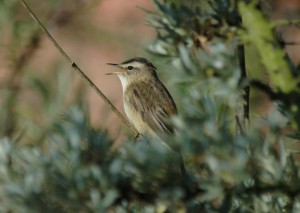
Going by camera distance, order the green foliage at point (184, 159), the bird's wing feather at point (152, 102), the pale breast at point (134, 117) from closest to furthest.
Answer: the green foliage at point (184, 159) < the bird's wing feather at point (152, 102) < the pale breast at point (134, 117)

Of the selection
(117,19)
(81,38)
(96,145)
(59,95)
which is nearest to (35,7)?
(59,95)

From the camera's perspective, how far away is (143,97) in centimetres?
525

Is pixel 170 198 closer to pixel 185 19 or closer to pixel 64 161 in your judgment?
pixel 64 161

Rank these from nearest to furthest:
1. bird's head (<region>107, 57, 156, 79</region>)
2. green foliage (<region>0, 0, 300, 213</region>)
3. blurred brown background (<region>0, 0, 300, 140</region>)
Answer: green foliage (<region>0, 0, 300, 213</region>), blurred brown background (<region>0, 0, 300, 140</region>), bird's head (<region>107, 57, 156, 79</region>)

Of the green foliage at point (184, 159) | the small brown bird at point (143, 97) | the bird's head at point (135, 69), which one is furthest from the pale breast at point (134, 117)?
the green foliage at point (184, 159)

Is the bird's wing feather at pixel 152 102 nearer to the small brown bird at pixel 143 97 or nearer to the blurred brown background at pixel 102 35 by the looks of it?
the small brown bird at pixel 143 97

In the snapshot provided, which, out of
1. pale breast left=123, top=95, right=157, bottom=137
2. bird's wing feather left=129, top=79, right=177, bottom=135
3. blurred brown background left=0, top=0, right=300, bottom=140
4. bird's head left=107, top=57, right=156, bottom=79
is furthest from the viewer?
bird's head left=107, top=57, right=156, bottom=79

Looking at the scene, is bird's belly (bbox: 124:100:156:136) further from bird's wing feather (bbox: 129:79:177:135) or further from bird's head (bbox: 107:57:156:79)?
bird's head (bbox: 107:57:156:79)

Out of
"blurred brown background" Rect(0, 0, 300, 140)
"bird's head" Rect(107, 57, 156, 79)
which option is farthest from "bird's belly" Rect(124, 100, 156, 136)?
"bird's head" Rect(107, 57, 156, 79)

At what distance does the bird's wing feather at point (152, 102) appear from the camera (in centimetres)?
484

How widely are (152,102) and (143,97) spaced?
16 centimetres

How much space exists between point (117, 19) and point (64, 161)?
4.71m

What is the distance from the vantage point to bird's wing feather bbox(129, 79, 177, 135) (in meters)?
4.84

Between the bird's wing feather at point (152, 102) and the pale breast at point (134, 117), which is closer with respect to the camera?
the bird's wing feather at point (152, 102)
